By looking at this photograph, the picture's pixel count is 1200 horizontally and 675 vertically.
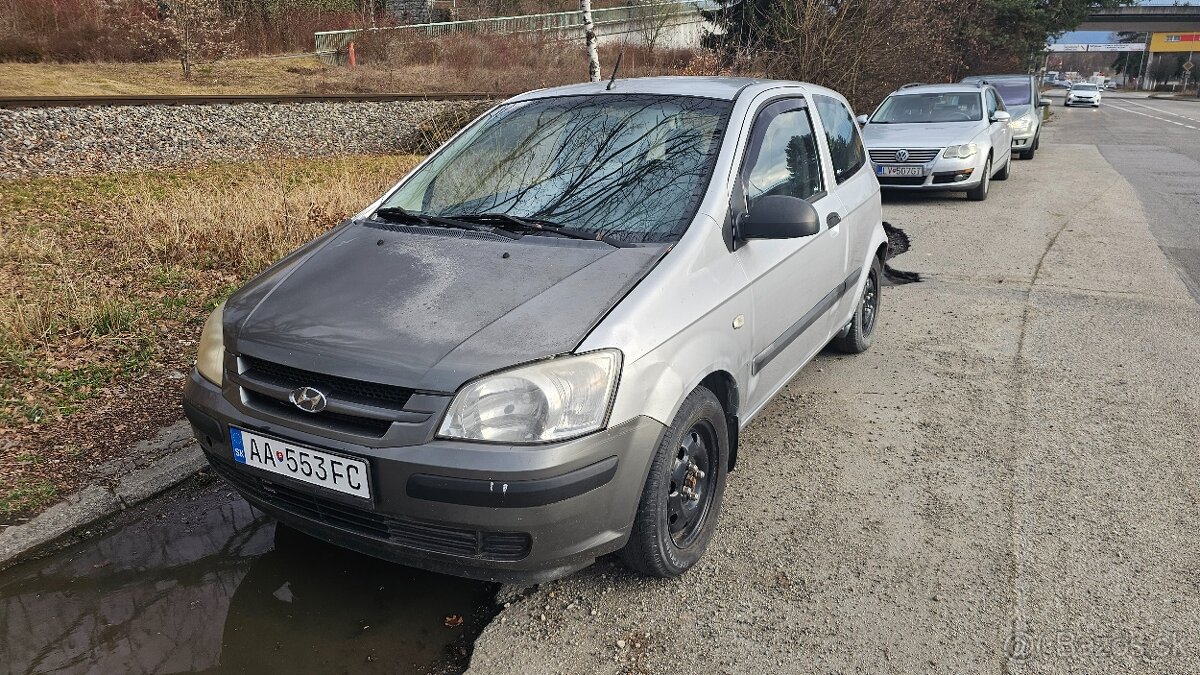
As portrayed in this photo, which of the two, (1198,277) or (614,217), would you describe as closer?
(614,217)

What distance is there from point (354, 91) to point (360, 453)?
71.5 feet

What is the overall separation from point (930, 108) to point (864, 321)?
8367mm

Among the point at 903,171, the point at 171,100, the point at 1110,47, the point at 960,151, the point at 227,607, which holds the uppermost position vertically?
the point at 1110,47

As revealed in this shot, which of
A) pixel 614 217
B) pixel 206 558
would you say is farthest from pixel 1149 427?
pixel 206 558

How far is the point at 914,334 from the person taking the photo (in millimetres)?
5586

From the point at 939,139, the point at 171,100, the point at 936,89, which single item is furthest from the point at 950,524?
the point at 171,100

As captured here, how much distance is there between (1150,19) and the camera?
6975 centimetres

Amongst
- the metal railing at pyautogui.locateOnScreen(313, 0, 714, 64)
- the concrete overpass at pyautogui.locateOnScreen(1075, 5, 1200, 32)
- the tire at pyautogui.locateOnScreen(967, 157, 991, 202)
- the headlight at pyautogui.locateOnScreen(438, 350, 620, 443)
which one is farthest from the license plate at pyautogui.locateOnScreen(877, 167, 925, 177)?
the concrete overpass at pyautogui.locateOnScreen(1075, 5, 1200, 32)

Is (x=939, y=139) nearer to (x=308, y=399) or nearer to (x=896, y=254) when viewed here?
(x=896, y=254)

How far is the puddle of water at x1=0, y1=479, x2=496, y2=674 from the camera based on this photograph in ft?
8.39

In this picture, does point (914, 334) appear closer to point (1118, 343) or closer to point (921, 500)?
point (1118, 343)

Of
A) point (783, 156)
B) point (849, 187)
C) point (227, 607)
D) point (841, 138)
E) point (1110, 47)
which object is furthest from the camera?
point (1110, 47)

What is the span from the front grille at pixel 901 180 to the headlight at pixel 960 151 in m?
0.43

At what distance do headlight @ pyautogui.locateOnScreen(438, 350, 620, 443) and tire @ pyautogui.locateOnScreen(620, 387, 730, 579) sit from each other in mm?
380
